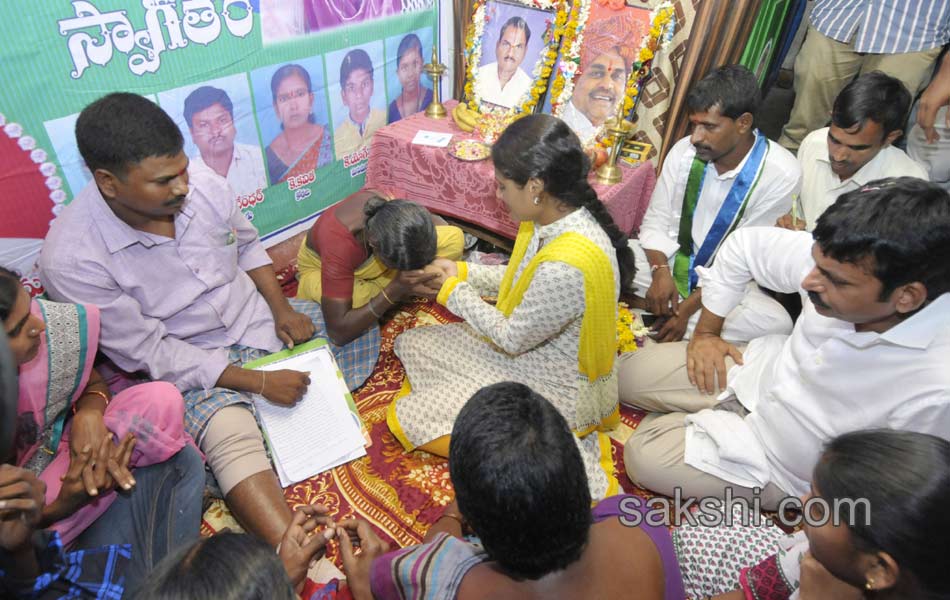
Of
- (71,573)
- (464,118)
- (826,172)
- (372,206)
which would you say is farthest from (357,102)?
(71,573)

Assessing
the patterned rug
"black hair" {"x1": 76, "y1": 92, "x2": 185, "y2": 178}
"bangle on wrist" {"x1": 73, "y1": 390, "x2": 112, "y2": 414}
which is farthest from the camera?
the patterned rug

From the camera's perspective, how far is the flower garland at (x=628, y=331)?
3221mm

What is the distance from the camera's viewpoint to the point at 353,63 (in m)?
3.80

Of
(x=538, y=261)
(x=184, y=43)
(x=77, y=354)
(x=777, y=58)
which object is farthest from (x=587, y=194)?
(x=777, y=58)

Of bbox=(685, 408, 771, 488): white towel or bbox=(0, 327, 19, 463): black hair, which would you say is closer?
bbox=(0, 327, 19, 463): black hair

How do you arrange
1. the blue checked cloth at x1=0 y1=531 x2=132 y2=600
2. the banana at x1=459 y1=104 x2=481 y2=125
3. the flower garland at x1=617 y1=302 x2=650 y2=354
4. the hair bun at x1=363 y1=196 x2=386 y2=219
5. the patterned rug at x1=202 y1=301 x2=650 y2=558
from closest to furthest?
the blue checked cloth at x1=0 y1=531 x2=132 y2=600
the patterned rug at x1=202 y1=301 x2=650 y2=558
the hair bun at x1=363 y1=196 x2=386 y2=219
the flower garland at x1=617 y1=302 x2=650 y2=354
the banana at x1=459 y1=104 x2=481 y2=125

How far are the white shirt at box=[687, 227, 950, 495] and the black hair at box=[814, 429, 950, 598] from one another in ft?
2.00

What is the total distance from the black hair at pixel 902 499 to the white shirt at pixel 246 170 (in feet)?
10.5

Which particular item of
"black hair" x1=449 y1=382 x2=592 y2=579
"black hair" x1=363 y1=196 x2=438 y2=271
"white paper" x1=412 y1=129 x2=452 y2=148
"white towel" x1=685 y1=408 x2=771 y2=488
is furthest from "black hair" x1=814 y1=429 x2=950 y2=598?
"white paper" x1=412 y1=129 x2=452 y2=148

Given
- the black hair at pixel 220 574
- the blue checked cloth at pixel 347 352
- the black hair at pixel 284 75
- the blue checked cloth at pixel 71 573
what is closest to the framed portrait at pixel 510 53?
the black hair at pixel 284 75

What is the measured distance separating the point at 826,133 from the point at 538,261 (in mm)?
2220

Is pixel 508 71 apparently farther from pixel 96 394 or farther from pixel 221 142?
pixel 96 394

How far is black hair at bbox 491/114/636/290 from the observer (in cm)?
208

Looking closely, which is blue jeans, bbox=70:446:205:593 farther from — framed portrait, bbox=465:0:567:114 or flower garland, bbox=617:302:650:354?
framed portrait, bbox=465:0:567:114
